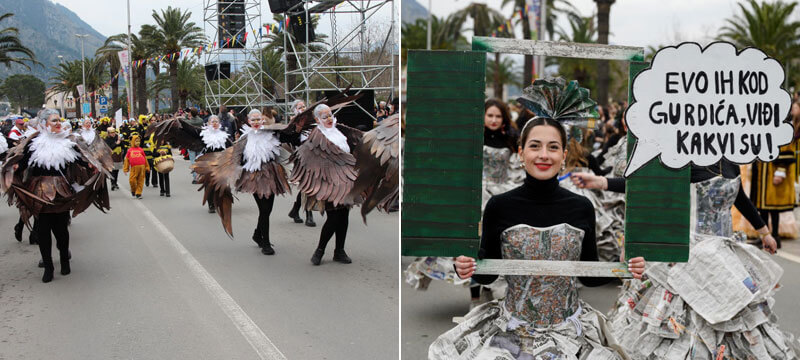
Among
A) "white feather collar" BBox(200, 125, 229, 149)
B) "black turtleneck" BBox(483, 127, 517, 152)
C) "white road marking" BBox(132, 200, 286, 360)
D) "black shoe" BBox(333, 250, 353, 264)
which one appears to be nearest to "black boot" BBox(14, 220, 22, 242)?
"white road marking" BBox(132, 200, 286, 360)

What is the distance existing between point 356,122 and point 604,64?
1471 centimetres

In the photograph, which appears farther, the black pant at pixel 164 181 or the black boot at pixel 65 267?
the black pant at pixel 164 181

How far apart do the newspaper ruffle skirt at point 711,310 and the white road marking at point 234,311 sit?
2.46 m

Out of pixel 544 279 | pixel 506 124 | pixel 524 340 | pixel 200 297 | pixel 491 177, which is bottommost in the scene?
pixel 200 297

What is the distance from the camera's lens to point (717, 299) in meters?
4.43

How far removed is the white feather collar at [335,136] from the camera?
8.24 metres

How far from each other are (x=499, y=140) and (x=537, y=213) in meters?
3.83

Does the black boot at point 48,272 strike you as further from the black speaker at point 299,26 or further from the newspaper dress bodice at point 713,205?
the black speaker at point 299,26

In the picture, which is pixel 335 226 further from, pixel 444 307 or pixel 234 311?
pixel 234 311

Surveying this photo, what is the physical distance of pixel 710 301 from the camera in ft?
14.6

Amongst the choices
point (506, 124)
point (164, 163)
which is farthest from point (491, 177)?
point (164, 163)

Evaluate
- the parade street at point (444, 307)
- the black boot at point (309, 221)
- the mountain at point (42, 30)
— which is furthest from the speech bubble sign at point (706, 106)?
the mountain at point (42, 30)

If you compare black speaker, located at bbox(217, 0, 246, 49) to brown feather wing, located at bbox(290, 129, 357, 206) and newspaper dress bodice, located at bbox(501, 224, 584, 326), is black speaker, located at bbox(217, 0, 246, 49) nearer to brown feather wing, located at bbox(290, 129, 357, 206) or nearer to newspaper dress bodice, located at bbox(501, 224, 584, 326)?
brown feather wing, located at bbox(290, 129, 357, 206)

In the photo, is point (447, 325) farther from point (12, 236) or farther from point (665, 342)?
point (12, 236)
